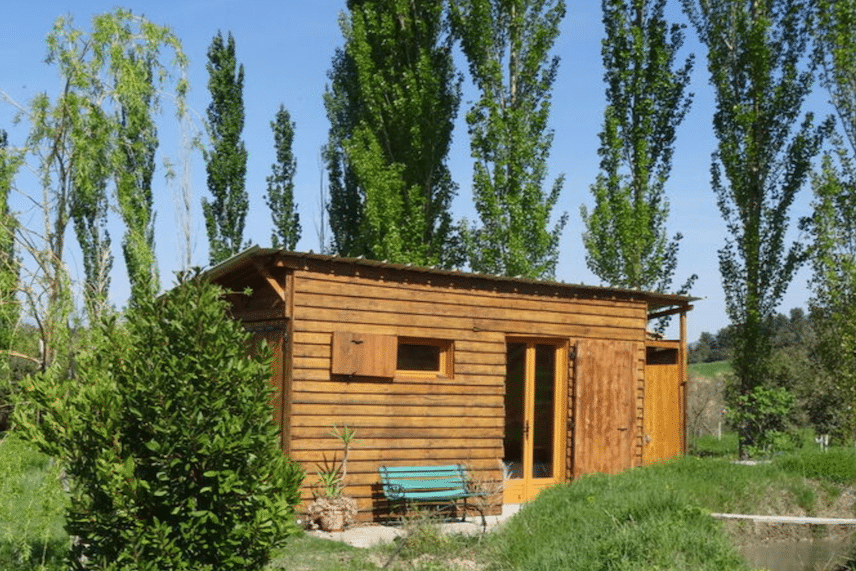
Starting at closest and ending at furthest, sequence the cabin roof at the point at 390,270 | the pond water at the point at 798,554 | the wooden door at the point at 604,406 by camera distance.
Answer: the pond water at the point at 798,554
the cabin roof at the point at 390,270
the wooden door at the point at 604,406

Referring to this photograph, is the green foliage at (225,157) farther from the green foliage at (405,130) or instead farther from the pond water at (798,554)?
the pond water at (798,554)

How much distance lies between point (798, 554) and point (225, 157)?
1525 cm

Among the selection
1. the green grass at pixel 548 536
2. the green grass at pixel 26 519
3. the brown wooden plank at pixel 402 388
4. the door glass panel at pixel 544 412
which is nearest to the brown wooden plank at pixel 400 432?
the brown wooden plank at pixel 402 388

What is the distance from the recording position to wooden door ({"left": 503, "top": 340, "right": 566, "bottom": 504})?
11.6 metres

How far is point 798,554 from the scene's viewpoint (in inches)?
392

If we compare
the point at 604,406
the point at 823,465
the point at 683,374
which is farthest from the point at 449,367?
the point at 823,465

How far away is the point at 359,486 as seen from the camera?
1016cm

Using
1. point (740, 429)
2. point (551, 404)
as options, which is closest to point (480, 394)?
point (551, 404)

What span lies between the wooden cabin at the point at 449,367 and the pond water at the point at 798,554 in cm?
237

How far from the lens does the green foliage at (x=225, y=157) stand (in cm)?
2136

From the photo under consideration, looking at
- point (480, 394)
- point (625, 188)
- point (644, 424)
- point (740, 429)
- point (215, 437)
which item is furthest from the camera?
point (625, 188)

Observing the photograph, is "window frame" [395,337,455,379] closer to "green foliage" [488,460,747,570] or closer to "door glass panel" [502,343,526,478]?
"door glass panel" [502,343,526,478]

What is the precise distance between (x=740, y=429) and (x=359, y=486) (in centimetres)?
899

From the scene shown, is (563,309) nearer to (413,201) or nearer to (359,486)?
(359,486)
